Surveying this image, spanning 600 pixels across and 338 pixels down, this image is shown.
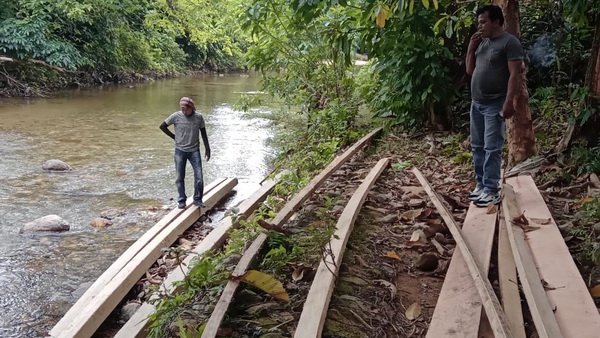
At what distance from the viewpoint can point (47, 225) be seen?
6.28 meters

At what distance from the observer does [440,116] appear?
838cm

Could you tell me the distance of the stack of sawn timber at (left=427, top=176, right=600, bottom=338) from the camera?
2461 mm

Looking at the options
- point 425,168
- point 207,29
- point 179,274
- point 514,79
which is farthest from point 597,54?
point 207,29

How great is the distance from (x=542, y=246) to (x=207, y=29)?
1062 inches

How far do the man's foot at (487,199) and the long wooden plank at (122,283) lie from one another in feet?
10.5

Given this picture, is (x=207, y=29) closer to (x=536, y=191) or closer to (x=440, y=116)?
(x=440, y=116)

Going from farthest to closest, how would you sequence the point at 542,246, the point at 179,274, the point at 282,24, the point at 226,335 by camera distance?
the point at 282,24 < the point at 179,274 < the point at 542,246 < the point at 226,335

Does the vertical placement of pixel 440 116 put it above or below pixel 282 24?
below

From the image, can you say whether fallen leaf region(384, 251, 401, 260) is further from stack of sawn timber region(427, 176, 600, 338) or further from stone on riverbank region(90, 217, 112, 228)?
stone on riverbank region(90, 217, 112, 228)

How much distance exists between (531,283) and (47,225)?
5.66 meters

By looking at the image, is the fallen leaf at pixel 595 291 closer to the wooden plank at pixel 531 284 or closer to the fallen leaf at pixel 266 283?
the wooden plank at pixel 531 284

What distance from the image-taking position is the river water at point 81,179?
16.5 ft

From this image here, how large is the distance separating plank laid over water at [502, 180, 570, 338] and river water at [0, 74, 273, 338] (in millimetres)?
3764

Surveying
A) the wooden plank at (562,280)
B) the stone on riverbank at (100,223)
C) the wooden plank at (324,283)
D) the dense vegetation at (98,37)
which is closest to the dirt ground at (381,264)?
the wooden plank at (324,283)
